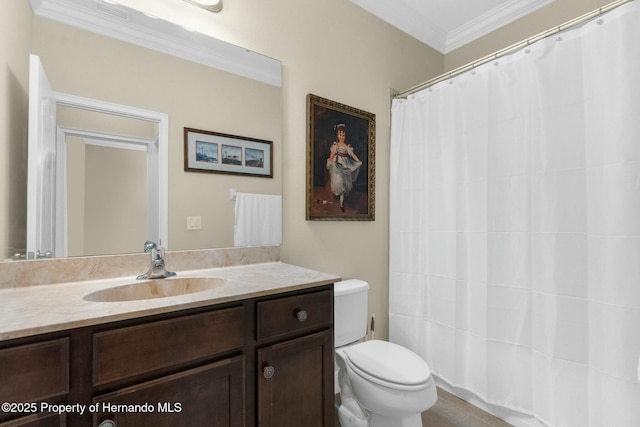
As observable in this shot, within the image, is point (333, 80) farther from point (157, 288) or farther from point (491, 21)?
A: point (157, 288)

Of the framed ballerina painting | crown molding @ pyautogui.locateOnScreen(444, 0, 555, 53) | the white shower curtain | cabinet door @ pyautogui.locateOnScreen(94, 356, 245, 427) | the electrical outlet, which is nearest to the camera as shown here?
cabinet door @ pyautogui.locateOnScreen(94, 356, 245, 427)

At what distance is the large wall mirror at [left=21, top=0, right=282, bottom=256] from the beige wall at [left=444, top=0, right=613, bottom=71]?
1.68m

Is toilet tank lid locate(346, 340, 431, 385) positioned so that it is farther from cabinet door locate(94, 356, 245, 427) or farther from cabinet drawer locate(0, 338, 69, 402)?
cabinet drawer locate(0, 338, 69, 402)

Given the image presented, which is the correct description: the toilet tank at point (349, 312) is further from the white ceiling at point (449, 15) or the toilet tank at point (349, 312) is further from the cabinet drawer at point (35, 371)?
the white ceiling at point (449, 15)

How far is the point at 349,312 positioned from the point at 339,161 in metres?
0.92

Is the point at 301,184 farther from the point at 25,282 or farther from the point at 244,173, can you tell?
the point at 25,282

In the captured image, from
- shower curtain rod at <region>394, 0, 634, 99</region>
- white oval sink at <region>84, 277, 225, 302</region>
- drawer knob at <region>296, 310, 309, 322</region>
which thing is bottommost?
drawer knob at <region>296, 310, 309, 322</region>

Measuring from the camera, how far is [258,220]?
1.60 meters

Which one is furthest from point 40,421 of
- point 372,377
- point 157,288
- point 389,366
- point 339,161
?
point 339,161

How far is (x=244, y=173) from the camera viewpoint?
156 centimetres

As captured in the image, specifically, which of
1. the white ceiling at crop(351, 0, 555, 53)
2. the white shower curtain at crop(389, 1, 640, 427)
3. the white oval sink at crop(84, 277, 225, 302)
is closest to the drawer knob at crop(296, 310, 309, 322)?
the white oval sink at crop(84, 277, 225, 302)

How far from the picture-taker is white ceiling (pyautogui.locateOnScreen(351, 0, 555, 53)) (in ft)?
6.79

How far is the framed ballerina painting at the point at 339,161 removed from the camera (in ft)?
5.89

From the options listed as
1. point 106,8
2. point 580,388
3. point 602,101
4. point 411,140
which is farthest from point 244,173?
point 580,388
